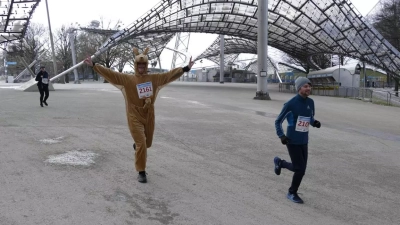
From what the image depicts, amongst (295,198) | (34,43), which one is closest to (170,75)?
(295,198)

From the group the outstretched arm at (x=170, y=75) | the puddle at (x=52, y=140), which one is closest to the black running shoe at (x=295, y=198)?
the outstretched arm at (x=170, y=75)

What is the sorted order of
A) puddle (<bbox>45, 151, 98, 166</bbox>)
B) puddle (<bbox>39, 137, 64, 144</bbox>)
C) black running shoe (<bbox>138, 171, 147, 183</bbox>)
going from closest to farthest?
black running shoe (<bbox>138, 171, 147, 183</bbox>) < puddle (<bbox>45, 151, 98, 166</bbox>) < puddle (<bbox>39, 137, 64, 144</bbox>)

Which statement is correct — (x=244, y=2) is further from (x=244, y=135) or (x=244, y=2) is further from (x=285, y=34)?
(x=244, y=135)

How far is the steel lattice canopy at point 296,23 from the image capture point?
36000 millimetres

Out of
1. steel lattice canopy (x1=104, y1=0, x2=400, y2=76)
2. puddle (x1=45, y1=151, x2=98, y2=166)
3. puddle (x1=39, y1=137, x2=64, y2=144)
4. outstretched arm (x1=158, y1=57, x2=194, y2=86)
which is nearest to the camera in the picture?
outstretched arm (x1=158, y1=57, x2=194, y2=86)

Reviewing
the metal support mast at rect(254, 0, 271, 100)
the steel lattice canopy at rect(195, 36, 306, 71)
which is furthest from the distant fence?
the steel lattice canopy at rect(195, 36, 306, 71)

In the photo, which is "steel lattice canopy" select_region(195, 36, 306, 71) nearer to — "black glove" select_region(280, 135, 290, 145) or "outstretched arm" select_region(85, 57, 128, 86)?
"outstretched arm" select_region(85, 57, 128, 86)

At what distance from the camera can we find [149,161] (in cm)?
617

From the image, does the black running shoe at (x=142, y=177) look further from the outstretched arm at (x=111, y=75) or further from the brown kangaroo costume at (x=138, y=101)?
the outstretched arm at (x=111, y=75)

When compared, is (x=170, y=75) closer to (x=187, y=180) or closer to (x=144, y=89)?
(x=144, y=89)

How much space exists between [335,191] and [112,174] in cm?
335

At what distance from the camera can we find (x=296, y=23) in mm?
41562

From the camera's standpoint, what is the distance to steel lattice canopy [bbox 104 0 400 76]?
36.0 m

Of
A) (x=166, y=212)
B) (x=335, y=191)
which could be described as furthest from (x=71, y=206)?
(x=335, y=191)
